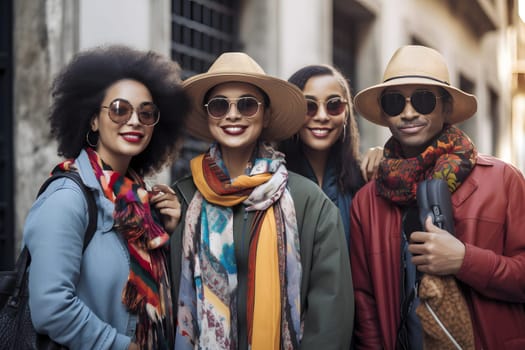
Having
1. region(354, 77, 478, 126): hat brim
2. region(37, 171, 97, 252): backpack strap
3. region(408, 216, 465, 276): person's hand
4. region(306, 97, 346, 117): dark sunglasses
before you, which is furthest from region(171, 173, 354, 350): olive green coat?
region(306, 97, 346, 117): dark sunglasses

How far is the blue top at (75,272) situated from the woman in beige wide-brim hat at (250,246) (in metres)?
0.37

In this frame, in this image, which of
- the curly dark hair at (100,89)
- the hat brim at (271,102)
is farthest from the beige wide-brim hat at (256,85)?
the curly dark hair at (100,89)

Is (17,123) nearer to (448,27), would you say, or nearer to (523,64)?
(448,27)

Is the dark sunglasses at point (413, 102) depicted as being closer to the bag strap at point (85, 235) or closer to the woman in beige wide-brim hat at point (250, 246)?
the woman in beige wide-brim hat at point (250, 246)

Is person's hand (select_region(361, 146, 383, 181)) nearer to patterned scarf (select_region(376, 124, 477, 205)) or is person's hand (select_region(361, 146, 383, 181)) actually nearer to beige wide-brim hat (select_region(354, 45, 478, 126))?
beige wide-brim hat (select_region(354, 45, 478, 126))

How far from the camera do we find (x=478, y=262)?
9.59 feet

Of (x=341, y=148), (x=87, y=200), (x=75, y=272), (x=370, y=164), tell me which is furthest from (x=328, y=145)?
(x=75, y=272)

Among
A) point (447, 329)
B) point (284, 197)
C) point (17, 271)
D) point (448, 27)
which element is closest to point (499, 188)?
point (447, 329)

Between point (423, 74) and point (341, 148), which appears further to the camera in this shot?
point (341, 148)

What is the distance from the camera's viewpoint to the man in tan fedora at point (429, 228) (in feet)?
9.68

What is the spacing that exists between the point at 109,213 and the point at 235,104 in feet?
2.62

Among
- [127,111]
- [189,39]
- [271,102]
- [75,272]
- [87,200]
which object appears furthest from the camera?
[189,39]

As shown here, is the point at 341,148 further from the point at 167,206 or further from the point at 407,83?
the point at 167,206

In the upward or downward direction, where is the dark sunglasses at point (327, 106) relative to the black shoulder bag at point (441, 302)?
upward
